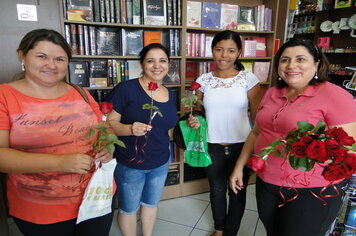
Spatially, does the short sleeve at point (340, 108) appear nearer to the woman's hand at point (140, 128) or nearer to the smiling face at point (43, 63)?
the woman's hand at point (140, 128)

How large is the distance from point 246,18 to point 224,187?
1.93 m

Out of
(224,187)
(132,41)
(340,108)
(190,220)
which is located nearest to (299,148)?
(340,108)

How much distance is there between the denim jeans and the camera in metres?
1.77

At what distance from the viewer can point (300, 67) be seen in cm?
119

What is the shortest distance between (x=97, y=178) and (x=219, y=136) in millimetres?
955

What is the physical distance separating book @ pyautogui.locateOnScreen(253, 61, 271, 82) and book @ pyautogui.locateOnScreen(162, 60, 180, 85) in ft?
3.30

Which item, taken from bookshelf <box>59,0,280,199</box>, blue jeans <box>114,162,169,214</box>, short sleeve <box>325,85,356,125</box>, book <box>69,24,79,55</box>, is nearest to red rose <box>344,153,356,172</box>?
short sleeve <box>325,85,356,125</box>

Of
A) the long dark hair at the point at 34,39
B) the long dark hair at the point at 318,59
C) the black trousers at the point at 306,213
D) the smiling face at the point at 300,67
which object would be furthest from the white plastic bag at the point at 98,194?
the long dark hair at the point at 318,59

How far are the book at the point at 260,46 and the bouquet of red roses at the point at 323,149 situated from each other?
2260 mm

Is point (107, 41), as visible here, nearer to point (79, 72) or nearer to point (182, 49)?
point (79, 72)

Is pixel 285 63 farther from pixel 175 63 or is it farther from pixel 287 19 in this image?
pixel 287 19

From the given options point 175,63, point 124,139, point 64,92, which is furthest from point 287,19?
point 64,92

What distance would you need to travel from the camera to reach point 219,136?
1763 mm

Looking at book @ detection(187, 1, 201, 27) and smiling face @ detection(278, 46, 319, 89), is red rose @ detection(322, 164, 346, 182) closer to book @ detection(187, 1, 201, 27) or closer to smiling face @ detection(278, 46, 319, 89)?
smiling face @ detection(278, 46, 319, 89)
